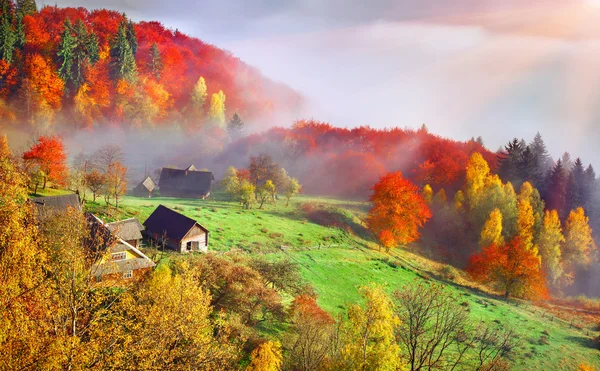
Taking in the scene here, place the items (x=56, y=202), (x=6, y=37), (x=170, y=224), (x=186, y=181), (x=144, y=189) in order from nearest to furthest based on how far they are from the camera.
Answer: (x=56, y=202), (x=170, y=224), (x=144, y=189), (x=186, y=181), (x=6, y=37)

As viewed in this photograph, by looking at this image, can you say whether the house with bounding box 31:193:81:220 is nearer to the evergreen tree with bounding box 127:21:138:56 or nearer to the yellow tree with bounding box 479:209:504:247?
the yellow tree with bounding box 479:209:504:247

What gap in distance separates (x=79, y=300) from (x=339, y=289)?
28679mm

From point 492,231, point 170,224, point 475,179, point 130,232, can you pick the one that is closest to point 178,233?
point 170,224

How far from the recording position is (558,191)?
78.9m

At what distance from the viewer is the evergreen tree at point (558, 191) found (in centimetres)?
7819

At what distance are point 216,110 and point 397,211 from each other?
275 ft

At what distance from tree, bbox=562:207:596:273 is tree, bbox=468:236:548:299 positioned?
22.0 metres

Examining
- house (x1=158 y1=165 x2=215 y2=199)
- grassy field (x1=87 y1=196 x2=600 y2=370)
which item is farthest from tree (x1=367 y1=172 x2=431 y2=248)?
house (x1=158 y1=165 x2=215 y2=199)

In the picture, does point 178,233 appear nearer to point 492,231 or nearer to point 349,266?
point 349,266

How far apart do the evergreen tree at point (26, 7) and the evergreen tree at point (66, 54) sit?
13.2 m

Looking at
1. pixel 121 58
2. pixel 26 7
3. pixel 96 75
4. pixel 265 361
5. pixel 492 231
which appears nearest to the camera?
pixel 265 361

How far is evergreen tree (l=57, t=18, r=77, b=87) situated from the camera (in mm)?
94750

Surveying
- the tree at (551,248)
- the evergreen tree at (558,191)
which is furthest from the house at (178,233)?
the evergreen tree at (558,191)

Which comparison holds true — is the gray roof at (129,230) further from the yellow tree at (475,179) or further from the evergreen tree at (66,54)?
the evergreen tree at (66,54)
